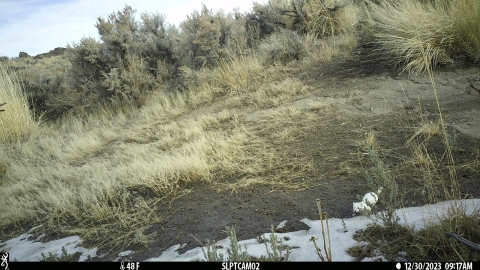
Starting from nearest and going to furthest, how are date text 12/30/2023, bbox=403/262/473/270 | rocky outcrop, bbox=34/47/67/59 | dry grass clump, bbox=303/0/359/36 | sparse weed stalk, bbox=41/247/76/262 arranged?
date text 12/30/2023, bbox=403/262/473/270
sparse weed stalk, bbox=41/247/76/262
dry grass clump, bbox=303/0/359/36
rocky outcrop, bbox=34/47/67/59

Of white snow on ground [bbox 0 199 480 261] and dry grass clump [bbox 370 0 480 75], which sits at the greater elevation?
dry grass clump [bbox 370 0 480 75]

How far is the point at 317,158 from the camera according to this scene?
3904 millimetres

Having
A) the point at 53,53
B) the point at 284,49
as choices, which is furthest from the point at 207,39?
the point at 53,53

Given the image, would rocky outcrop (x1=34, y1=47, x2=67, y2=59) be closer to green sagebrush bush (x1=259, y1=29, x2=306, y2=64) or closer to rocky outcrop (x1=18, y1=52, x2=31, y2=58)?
rocky outcrop (x1=18, y1=52, x2=31, y2=58)

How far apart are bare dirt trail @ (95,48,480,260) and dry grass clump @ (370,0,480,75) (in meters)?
0.30

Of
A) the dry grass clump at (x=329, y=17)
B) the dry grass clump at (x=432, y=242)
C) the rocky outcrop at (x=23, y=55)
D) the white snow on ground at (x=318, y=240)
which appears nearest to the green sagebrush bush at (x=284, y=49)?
the dry grass clump at (x=329, y=17)

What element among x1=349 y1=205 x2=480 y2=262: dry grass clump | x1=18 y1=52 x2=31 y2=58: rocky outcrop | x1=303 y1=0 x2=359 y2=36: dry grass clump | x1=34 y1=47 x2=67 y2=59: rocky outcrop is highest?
x1=18 y1=52 x2=31 y2=58: rocky outcrop

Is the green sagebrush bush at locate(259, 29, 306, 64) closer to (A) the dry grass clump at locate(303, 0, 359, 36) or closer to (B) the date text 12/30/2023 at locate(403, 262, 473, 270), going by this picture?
(A) the dry grass clump at locate(303, 0, 359, 36)

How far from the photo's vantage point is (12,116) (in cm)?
738

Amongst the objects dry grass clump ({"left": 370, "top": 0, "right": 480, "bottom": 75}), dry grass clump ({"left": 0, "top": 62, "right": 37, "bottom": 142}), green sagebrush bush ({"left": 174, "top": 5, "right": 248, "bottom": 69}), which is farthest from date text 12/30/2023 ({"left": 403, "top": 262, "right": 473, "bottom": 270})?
dry grass clump ({"left": 0, "top": 62, "right": 37, "bottom": 142})

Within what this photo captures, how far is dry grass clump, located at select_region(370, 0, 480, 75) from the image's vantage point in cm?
517

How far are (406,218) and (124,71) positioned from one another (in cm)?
753

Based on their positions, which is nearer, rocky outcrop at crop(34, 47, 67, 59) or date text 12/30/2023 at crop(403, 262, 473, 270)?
date text 12/30/2023 at crop(403, 262, 473, 270)

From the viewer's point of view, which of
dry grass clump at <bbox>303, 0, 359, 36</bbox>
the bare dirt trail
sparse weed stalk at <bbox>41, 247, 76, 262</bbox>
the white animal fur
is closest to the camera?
the white animal fur
